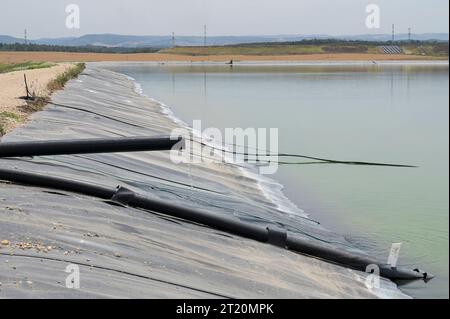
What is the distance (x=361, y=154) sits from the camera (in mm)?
19516

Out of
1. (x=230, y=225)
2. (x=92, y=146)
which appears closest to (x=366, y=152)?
(x=230, y=225)

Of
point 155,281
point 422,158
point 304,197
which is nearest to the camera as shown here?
point 155,281

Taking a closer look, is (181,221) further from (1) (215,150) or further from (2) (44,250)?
(1) (215,150)

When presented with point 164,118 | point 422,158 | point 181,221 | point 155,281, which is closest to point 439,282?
point 181,221

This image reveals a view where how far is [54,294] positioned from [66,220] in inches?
92.2

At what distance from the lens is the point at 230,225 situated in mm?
8859

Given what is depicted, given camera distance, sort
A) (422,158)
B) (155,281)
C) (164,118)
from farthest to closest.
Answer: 1. (164,118)
2. (422,158)
3. (155,281)

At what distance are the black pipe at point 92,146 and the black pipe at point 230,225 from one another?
47 centimetres

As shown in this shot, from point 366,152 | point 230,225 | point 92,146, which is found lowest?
point 366,152
